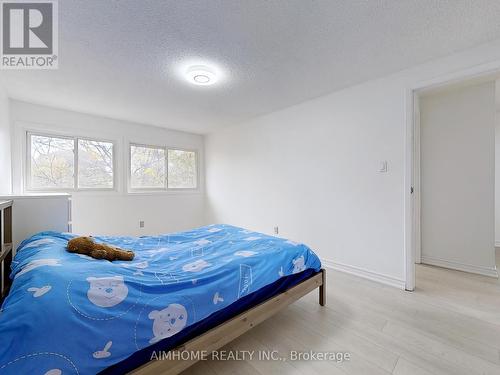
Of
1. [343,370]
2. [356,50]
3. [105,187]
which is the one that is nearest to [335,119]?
[356,50]

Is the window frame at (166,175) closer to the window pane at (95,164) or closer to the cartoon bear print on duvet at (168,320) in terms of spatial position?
the window pane at (95,164)

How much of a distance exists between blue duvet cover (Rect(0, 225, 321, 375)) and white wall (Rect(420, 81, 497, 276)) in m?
2.54

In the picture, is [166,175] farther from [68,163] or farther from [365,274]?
[365,274]

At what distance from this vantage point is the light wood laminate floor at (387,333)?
1.37 m

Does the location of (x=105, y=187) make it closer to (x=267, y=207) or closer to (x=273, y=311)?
(x=267, y=207)

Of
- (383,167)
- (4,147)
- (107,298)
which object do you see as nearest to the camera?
(107,298)

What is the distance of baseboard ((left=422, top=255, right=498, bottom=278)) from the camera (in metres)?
2.70

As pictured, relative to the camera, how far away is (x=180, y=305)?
121 cm

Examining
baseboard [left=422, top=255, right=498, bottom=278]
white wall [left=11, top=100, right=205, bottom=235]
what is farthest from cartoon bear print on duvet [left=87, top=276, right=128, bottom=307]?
baseboard [left=422, top=255, right=498, bottom=278]

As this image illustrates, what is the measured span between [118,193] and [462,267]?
530 centimetres

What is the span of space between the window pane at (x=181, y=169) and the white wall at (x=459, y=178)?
4.28 meters

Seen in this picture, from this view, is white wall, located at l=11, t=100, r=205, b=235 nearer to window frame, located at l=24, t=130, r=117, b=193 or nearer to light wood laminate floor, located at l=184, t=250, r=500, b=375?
window frame, located at l=24, t=130, r=117, b=193

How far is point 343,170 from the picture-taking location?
292 cm

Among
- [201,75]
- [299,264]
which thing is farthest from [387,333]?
[201,75]
